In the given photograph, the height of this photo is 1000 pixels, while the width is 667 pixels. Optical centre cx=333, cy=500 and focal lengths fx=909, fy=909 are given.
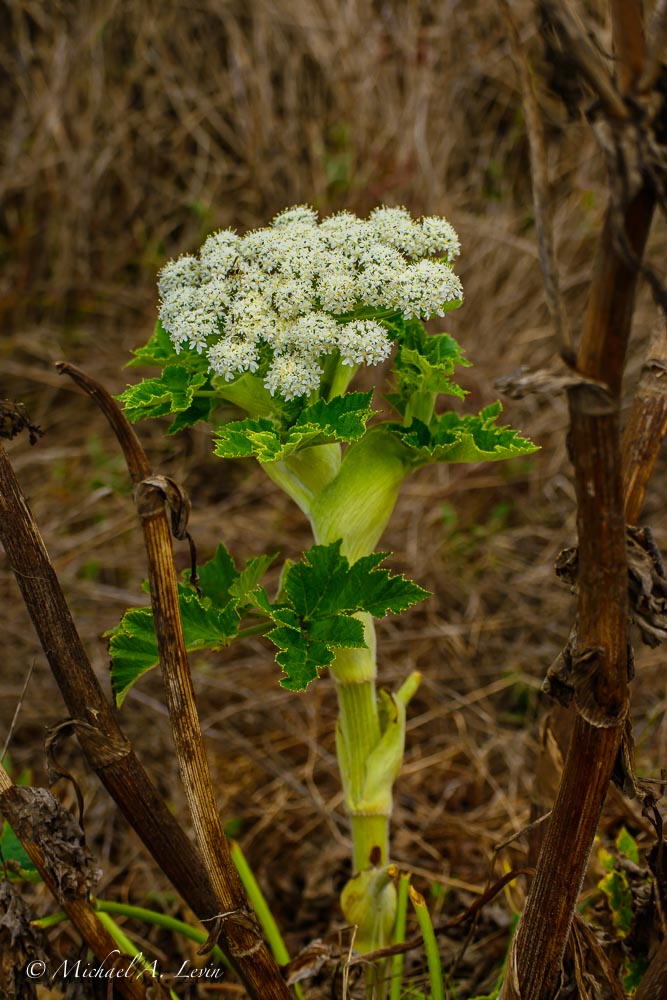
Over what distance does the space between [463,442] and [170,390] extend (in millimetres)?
411

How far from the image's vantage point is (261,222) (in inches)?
160

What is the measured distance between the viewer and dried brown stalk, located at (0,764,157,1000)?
4.05 feet

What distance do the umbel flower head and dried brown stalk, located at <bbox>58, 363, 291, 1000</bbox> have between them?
159 mm

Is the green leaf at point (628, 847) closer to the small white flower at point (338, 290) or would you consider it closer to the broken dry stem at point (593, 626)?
the broken dry stem at point (593, 626)

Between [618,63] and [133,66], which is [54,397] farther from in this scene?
[618,63]

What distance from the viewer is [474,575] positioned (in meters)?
3.38

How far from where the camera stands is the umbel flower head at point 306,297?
3.89 ft

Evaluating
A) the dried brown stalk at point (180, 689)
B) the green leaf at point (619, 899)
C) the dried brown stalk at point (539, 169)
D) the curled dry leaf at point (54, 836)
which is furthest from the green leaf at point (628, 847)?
the dried brown stalk at point (539, 169)

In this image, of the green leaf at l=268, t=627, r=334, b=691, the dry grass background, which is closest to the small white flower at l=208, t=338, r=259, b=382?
the green leaf at l=268, t=627, r=334, b=691

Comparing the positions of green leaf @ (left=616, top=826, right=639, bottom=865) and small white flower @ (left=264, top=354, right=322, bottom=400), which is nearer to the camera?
small white flower @ (left=264, top=354, right=322, bottom=400)

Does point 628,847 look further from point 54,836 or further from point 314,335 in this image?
point 314,335

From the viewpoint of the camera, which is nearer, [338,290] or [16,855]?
[338,290]

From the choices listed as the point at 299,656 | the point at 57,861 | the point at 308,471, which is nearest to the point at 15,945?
the point at 57,861

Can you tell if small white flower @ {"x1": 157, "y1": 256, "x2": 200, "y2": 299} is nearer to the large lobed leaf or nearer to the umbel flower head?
the umbel flower head
